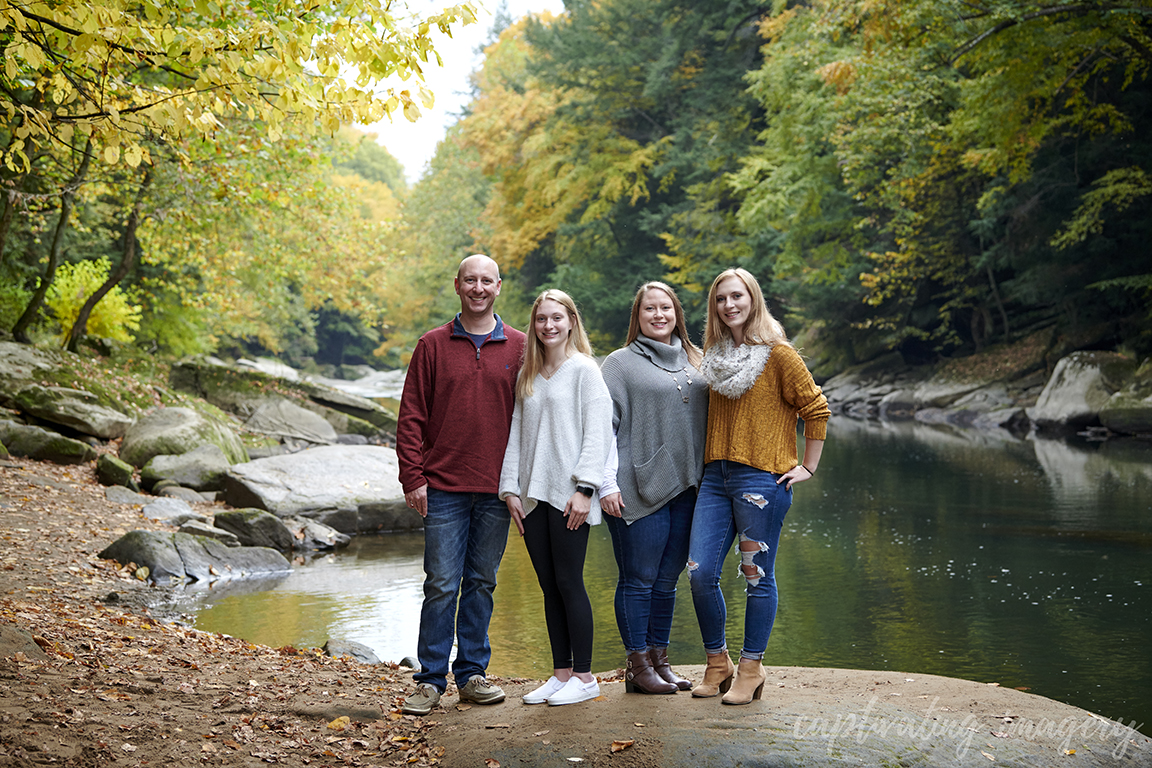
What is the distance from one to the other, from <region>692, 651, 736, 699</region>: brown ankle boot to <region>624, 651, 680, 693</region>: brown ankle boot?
0.15 metres

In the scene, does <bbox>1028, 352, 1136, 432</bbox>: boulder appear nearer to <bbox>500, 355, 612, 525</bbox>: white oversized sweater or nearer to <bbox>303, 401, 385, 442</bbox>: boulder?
<bbox>303, 401, 385, 442</bbox>: boulder

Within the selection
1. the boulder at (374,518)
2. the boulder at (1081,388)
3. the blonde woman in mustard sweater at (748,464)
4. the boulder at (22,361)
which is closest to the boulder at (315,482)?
the boulder at (374,518)

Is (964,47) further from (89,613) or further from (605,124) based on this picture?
(605,124)

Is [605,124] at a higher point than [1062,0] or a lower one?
higher

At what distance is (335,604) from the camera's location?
842 cm

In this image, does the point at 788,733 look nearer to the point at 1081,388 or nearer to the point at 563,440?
the point at 563,440

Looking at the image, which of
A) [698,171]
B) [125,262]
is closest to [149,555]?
[125,262]

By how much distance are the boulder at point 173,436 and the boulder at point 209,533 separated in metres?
3.15

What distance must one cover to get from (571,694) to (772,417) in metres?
1.49

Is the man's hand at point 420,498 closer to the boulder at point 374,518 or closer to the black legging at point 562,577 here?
the black legging at point 562,577

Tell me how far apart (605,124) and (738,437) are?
31735 millimetres

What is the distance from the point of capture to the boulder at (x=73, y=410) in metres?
12.5

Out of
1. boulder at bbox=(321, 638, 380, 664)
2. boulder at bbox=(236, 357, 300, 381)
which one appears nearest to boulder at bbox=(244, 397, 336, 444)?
boulder at bbox=(321, 638, 380, 664)

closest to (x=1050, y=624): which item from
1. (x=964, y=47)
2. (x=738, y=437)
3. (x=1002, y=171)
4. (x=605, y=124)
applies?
(x=738, y=437)
